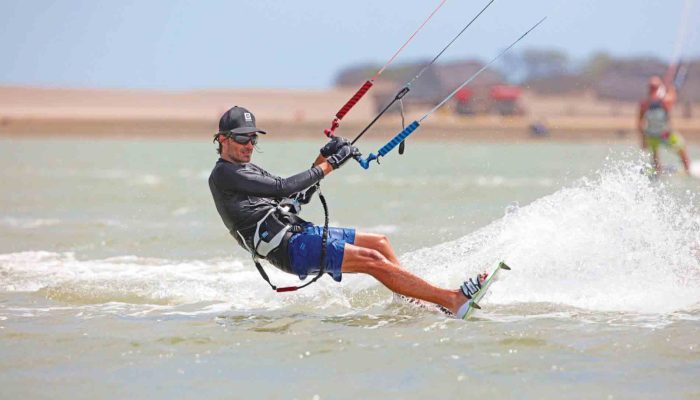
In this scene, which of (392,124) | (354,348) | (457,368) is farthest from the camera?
(392,124)

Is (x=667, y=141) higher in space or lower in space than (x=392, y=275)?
higher

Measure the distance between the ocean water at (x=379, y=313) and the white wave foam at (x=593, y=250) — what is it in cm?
1

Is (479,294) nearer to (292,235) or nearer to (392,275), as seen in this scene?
(392,275)

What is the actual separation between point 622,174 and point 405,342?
2962mm

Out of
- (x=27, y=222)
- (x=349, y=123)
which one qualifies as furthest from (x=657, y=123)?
(x=349, y=123)

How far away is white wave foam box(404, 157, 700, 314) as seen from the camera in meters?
8.78

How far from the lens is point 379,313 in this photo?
839 centimetres

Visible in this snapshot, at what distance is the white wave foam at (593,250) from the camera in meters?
8.78

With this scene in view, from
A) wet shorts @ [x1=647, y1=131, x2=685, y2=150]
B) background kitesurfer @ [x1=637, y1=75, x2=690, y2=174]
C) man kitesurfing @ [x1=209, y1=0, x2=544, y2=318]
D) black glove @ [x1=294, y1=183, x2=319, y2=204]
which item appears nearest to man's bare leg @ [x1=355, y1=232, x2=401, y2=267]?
man kitesurfing @ [x1=209, y1=0, x2=544, y2=318]

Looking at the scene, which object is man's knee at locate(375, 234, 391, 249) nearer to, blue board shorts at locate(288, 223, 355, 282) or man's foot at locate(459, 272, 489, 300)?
blue board shorts at locate(288, 223, 355, 282)

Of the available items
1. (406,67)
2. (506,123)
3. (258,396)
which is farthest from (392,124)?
(406,67)

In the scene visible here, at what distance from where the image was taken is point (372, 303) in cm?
882

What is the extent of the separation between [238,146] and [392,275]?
135cm

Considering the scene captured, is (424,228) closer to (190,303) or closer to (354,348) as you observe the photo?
(190,303)
